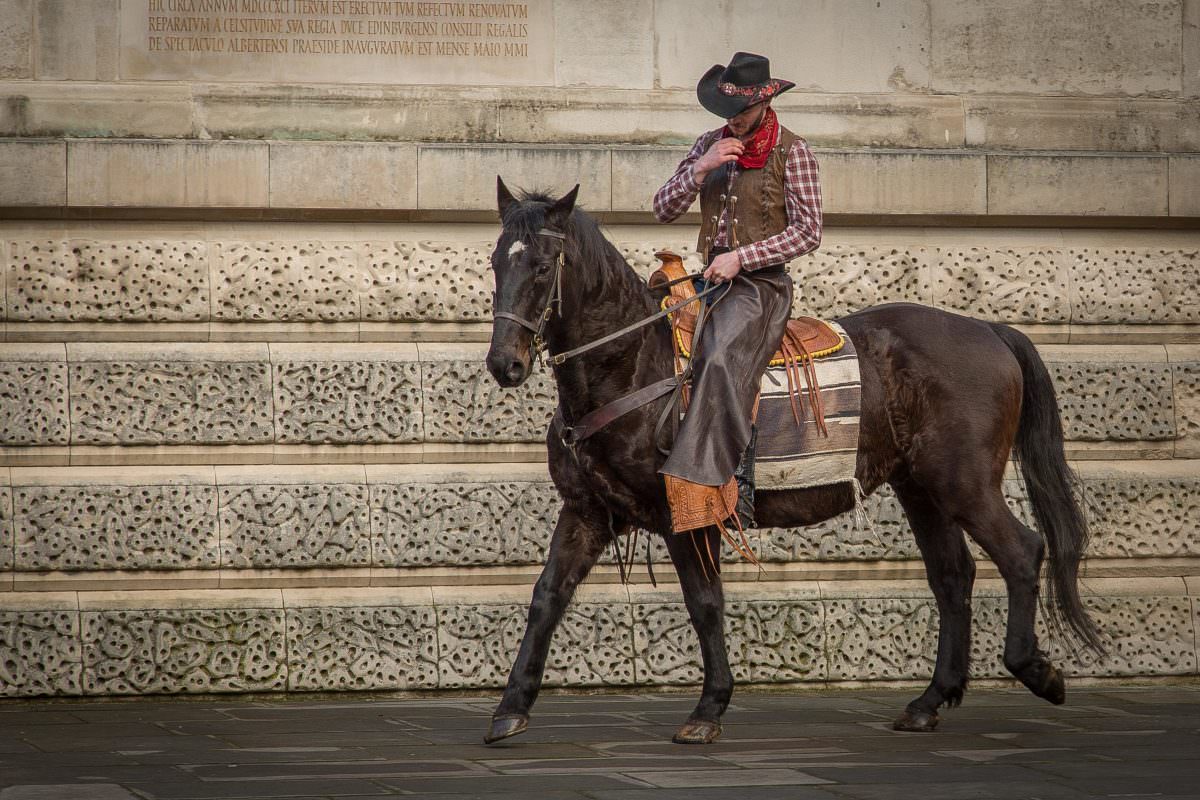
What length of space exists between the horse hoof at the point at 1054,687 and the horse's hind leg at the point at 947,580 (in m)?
0.38

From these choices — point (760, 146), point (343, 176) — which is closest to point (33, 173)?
point (343, 176)

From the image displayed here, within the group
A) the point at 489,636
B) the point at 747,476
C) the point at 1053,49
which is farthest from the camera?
the point at 1053,49

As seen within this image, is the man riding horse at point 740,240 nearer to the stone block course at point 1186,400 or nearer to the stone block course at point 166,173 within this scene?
the stone block course at point 166,173

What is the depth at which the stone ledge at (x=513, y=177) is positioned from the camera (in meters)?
8.23

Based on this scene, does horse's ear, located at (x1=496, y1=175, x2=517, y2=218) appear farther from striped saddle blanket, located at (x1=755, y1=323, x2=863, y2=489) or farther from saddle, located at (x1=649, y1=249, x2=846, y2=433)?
striped saddle blanket, located at (x1=755, y1=323, x2=863, y2=489)

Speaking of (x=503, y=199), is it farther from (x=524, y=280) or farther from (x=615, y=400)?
(x=615, y=400)

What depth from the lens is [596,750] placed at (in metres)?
6.38

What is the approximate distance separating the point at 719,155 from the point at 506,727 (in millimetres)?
2364

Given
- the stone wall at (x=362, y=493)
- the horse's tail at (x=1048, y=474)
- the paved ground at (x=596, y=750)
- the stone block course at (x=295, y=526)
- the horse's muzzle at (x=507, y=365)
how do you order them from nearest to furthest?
the paved ground at (x=596, y=750) < the horse's muzzle at (x=507, y=365) < the horse's tail at (x=1048, y=474) < the stone wall at (x=362, y=493) < the stone block course at (x=295, y=526)

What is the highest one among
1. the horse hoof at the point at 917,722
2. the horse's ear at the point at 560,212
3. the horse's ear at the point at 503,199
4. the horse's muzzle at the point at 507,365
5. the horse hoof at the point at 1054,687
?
the horse's ear at the point at 503,199

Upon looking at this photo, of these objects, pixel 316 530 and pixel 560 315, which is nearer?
A: pixel 560 315

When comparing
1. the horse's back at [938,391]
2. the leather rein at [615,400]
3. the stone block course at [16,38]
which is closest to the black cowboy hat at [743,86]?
the leather rein at [615,400]

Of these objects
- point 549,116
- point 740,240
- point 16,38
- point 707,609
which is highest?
point 16,38

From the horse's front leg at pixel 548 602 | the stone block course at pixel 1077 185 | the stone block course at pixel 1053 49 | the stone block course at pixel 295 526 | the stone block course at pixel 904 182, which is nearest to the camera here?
the horse's front leg at pixel 548 602
